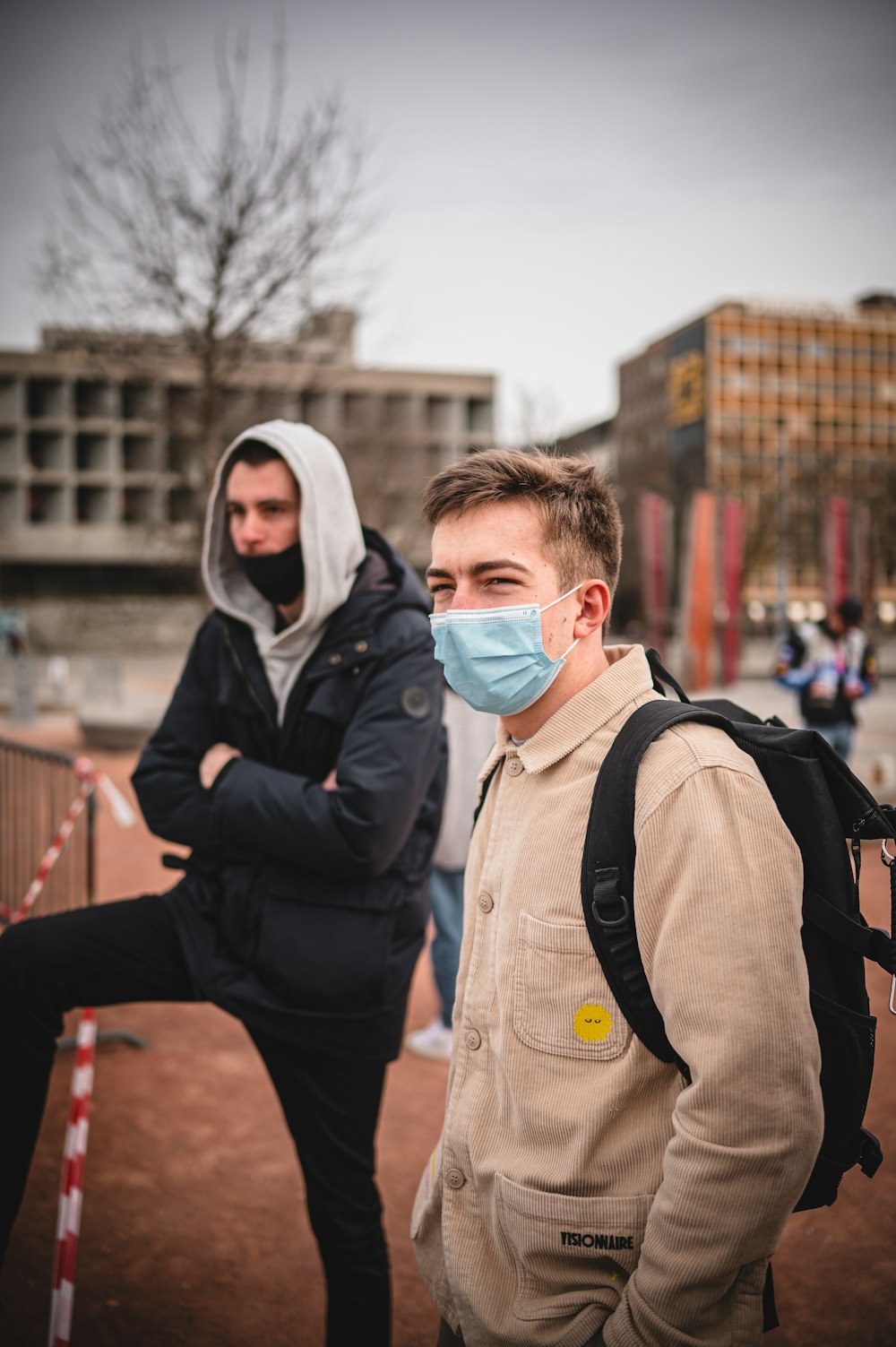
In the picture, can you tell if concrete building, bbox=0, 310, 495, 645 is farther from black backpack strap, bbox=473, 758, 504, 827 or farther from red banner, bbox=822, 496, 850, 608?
black backpack strap, bbox=473, 758, 504, 827

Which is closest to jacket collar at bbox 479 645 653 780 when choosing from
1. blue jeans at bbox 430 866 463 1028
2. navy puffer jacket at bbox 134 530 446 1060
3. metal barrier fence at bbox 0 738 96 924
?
navy puffer jacket at bbox 134 530 446 1060

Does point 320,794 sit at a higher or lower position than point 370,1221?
higher

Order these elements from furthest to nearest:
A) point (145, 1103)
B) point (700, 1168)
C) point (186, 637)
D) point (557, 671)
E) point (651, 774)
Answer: point (186, 637), point (145, 1103), point (557, 671), point (651, 774), point (700, 1168)

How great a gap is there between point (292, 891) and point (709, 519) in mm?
22375

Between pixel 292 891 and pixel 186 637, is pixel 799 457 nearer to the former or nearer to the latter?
pixel 186 637

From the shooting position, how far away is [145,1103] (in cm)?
439

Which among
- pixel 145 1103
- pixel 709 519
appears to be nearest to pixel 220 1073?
pixel 145 1103

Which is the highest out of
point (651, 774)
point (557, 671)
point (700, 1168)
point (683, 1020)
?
point (557, 671)

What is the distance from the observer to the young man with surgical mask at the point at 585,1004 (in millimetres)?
1294

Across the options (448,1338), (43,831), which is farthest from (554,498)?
(43,831)

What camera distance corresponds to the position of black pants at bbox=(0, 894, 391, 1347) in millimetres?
2318

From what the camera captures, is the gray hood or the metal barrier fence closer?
the gray hood

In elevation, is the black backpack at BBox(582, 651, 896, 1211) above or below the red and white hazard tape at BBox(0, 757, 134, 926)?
above

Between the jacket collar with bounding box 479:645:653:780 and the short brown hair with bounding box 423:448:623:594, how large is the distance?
0.18m
